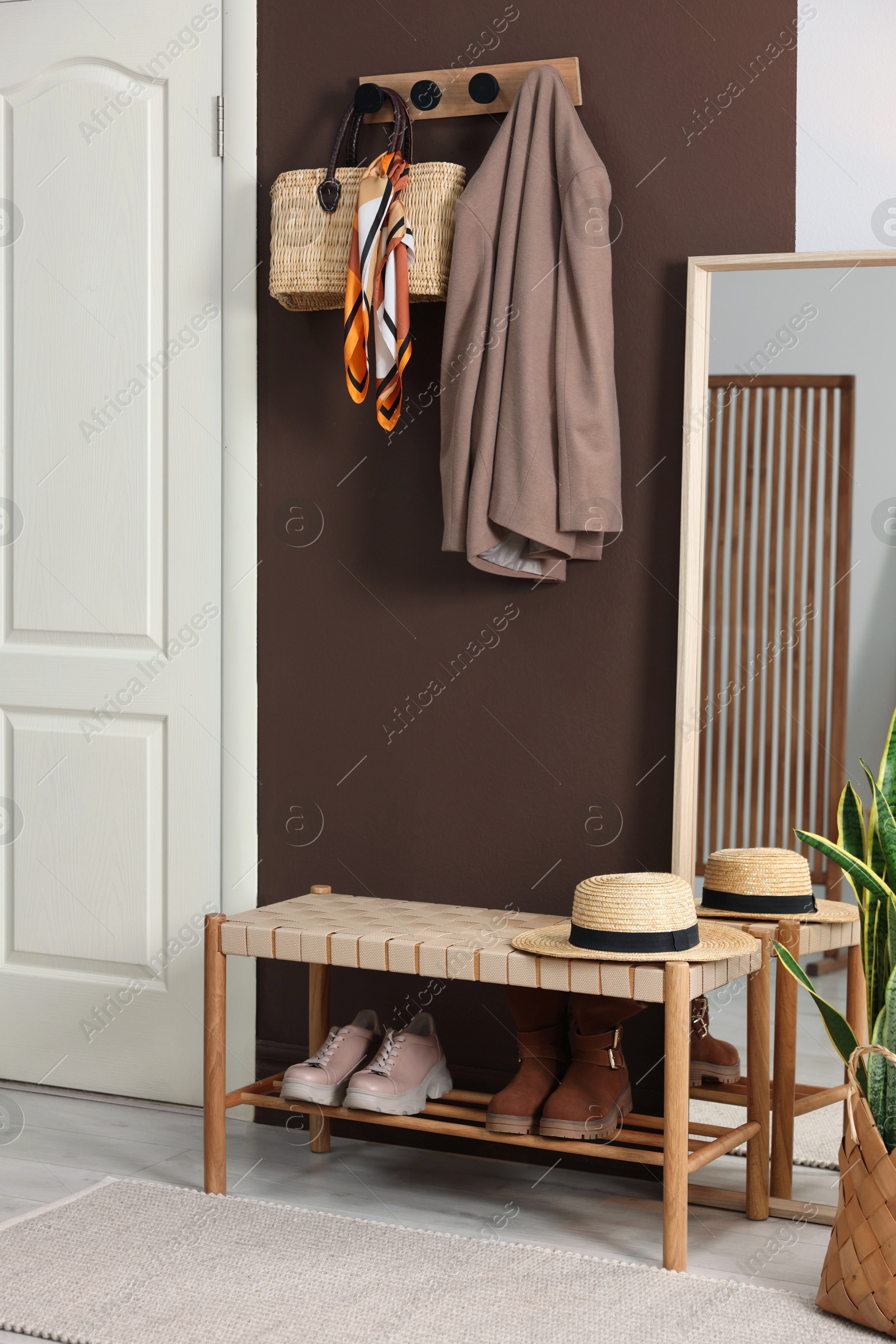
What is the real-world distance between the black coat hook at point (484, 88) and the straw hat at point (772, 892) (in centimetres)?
135

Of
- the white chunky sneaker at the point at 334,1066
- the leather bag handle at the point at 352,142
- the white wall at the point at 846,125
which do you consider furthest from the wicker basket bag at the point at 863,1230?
the leather bag handle at the point at 352,142

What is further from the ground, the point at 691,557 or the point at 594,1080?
the point at 691,557

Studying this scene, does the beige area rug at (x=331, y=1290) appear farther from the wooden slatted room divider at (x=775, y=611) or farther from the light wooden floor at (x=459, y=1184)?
the wooden slatted room divider at (x=775, y=611)

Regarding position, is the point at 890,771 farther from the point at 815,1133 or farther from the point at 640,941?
the point at 815,1133

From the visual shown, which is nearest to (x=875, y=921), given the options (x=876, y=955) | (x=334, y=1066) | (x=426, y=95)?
(x=876, y=955)

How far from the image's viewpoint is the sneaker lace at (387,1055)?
2.15 metres

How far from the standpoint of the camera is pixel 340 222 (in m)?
2.32

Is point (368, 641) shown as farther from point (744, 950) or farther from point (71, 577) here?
point (744, 950)

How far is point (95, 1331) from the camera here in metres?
1.72

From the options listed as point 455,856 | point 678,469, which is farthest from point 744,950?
point 678,469

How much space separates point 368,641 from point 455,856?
1.41ft

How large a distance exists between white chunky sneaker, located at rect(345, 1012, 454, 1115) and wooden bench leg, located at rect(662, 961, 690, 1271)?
17.9 inches

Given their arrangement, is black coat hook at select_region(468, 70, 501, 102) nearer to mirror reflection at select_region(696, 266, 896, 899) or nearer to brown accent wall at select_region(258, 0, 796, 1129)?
brown accent wall at select_region(258, 0, 796, 1129)

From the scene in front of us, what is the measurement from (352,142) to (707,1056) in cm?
171
